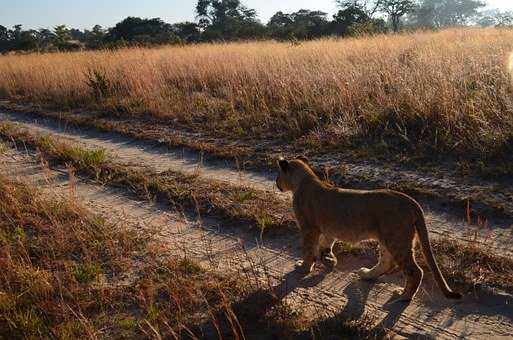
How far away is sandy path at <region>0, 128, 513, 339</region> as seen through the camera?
3.52 meters

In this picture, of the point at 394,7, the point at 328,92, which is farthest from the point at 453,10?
the point at 328,92

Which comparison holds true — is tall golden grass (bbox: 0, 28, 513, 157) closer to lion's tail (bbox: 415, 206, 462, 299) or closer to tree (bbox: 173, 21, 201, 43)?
lion's tail (bbox: 415, 206, 462, 299)

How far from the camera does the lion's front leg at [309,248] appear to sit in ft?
14.1

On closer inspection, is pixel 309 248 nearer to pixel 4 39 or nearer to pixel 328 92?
pixel 328 92

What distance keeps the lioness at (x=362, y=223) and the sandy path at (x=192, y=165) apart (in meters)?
1.14

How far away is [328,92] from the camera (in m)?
9.42

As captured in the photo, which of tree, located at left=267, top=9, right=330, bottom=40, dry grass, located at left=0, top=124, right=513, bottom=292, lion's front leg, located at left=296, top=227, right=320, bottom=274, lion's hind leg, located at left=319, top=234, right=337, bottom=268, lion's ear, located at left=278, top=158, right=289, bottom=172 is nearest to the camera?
dry grass, located at left=0, top=124, right=513, bottom=292

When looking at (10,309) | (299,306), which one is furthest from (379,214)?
(10,309)

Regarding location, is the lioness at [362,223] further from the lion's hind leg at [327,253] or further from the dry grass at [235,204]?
the dry grass at [235,204]

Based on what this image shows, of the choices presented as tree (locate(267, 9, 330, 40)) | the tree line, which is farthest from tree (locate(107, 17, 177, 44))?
tree (locate(267, 9, 330, 40))

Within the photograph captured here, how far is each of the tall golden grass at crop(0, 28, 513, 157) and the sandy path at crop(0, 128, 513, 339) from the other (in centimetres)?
308

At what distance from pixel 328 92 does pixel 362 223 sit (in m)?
5.94

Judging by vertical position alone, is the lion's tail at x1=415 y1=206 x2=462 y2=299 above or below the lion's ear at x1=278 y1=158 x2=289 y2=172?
below

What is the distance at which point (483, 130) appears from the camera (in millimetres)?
6602
